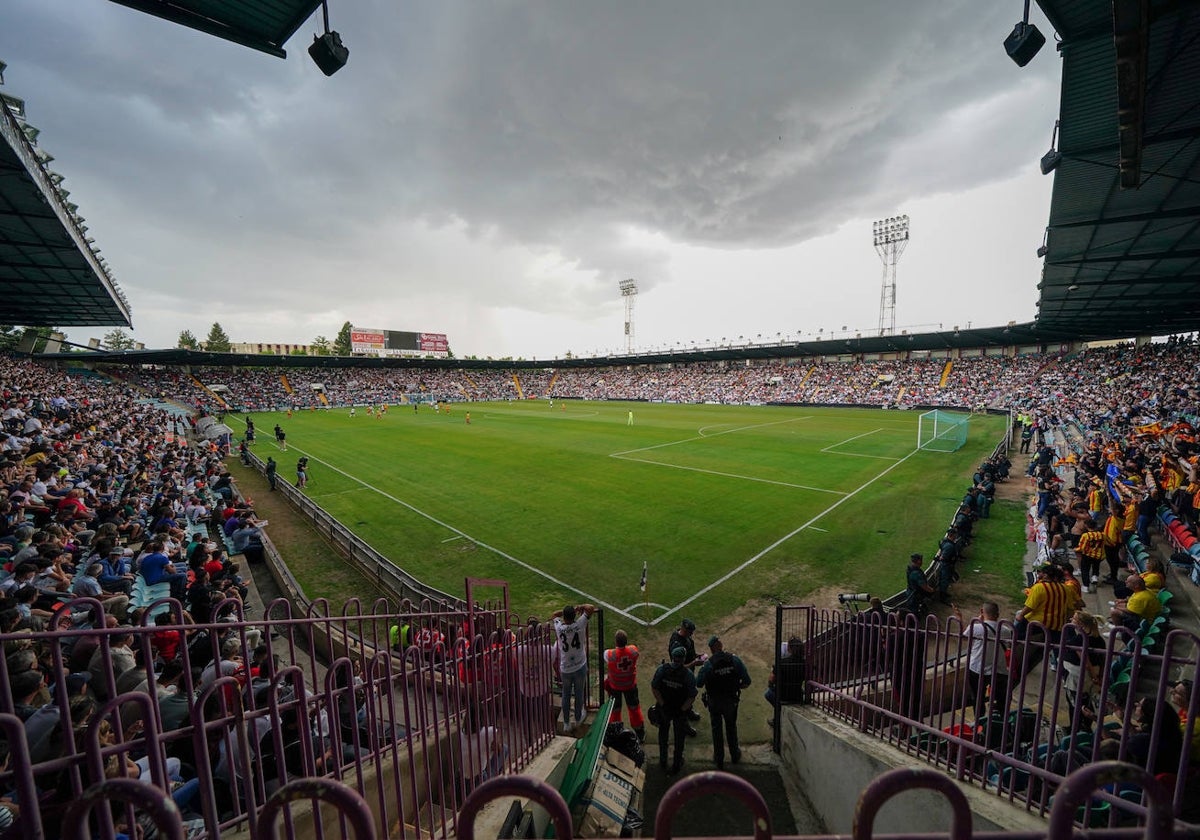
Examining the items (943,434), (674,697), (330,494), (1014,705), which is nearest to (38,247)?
(330,494)

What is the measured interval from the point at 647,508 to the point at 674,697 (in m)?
11.4

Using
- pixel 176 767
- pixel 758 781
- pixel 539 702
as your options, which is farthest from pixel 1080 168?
pixel 176 767

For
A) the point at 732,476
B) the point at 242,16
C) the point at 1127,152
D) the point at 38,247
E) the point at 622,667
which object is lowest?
the point at 732,476

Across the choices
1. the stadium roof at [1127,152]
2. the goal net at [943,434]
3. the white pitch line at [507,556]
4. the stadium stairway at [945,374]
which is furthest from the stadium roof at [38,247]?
the stadium stairway at [945,374]

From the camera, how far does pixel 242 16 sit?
23.1ft

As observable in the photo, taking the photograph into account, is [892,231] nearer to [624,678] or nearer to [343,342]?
[624,678]

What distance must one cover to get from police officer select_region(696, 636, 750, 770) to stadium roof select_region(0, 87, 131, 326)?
16.2 metres

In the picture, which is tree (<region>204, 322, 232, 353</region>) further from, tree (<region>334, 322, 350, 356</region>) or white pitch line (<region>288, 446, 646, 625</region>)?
white pitch line (<region>288, 446, 646, 625</region>)

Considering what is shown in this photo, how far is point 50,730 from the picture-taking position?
3.16 metres

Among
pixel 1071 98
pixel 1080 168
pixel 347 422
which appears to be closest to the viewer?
pixel 1071 98

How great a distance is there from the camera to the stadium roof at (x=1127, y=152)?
6.90m

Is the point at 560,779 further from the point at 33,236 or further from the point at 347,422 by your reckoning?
the point at 347,422

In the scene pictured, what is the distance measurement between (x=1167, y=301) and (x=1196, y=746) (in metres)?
36.4

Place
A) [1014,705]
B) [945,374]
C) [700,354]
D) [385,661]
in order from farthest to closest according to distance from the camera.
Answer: [700,354] < [945,374] < [1014,705] < [385,661]
